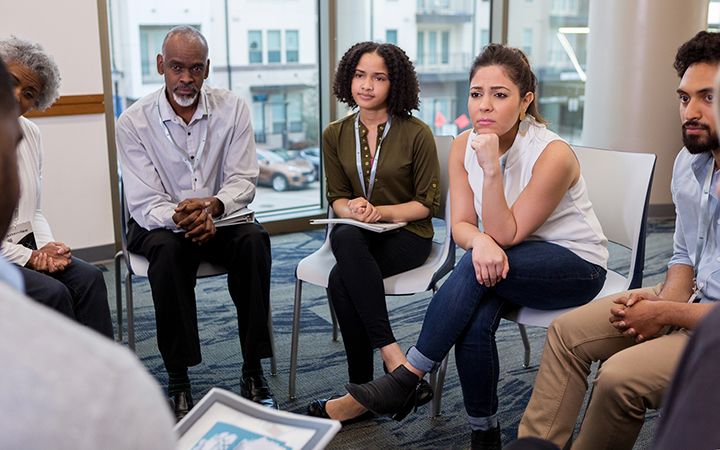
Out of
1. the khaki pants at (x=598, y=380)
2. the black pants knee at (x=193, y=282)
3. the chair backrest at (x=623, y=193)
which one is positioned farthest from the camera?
the black pants knee at (x=193, y=282)

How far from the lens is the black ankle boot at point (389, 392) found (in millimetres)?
2445

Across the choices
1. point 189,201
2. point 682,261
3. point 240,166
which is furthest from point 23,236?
point 682,261

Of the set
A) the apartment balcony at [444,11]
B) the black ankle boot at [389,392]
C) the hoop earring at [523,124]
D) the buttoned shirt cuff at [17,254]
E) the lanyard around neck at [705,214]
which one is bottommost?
the black ankle boot at [389,392]

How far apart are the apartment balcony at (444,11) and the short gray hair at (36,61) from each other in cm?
345

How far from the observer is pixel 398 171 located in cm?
293

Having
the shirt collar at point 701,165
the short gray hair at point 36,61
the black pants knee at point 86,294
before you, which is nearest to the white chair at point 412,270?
the black pants knee at point 86,294

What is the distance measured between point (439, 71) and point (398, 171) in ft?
10.3

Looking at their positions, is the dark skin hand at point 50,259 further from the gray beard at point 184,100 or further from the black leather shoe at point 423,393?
the black leather shoe at point 423,393

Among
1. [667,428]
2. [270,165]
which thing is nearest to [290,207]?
[270,165]

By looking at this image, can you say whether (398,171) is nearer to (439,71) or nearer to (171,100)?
(171,100)

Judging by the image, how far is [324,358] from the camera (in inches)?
129

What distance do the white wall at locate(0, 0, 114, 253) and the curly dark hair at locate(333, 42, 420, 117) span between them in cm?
188

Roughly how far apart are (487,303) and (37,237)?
1570 millimetres

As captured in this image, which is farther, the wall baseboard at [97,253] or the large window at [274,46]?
the large window at [274,46]
